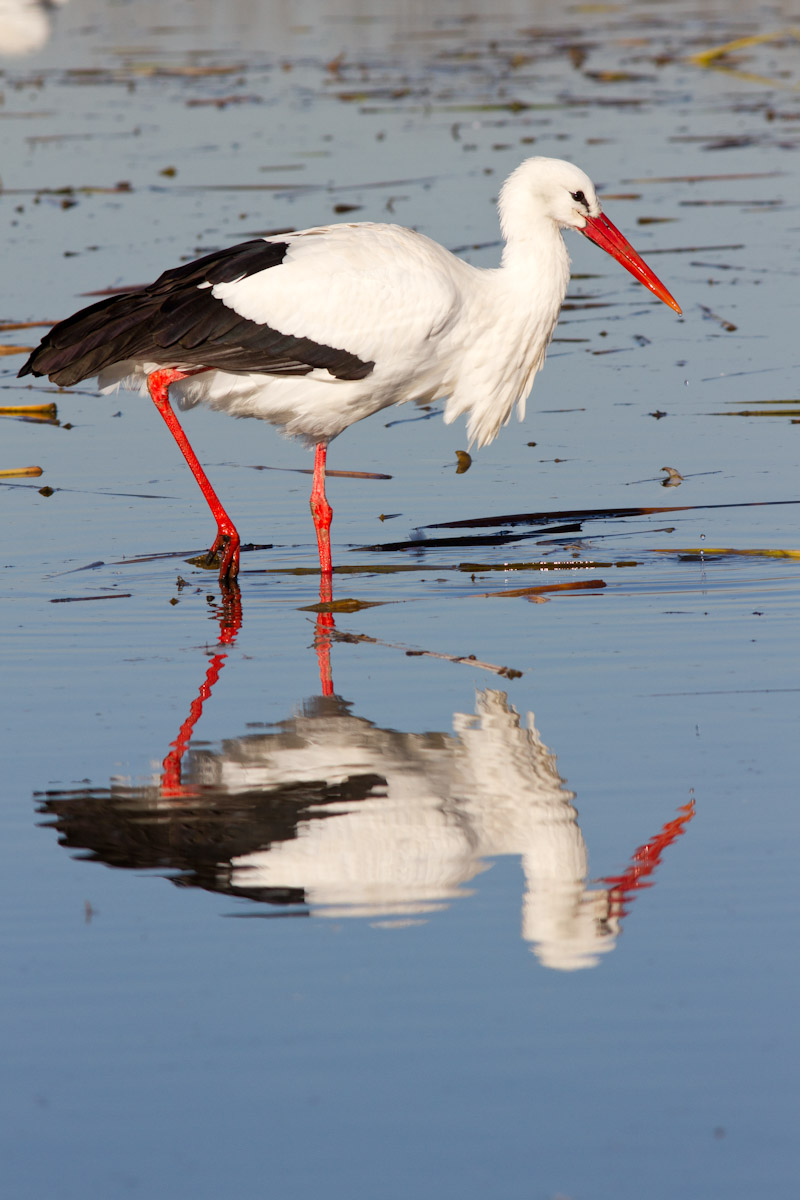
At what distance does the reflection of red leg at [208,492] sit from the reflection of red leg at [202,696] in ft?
0.33

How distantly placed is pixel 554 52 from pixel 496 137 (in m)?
9.61

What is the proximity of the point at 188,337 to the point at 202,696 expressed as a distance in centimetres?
223

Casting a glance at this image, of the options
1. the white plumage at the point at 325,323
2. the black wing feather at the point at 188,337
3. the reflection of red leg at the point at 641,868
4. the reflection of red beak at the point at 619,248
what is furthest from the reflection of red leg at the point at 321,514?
the reflection of red leg at the point at 641,868

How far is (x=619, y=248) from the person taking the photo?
29.9 feet

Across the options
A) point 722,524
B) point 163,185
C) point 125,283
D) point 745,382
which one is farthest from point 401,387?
point 163,185

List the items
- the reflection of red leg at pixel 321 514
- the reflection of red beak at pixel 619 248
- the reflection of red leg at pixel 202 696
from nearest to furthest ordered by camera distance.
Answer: the reflection of red leg at pixel 202 696
the reflection of red leg at pixel 321 514
the reflection of red beak at pixel 619 248

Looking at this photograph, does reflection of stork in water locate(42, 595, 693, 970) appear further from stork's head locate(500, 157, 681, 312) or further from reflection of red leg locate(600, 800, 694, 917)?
stork's head locate(500, 157, 681, 312)

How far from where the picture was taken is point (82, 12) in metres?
38.4

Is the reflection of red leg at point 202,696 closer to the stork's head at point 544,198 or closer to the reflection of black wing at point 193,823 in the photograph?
the reflection of black wing at point 193,823

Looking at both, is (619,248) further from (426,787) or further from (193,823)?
(193,823)

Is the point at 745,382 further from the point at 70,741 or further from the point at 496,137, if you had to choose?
the point at 496,137

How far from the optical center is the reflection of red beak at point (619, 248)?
9016 mm

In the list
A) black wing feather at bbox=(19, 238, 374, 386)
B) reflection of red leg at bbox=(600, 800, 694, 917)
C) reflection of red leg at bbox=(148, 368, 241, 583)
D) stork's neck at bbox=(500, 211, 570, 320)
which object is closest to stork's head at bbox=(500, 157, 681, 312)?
stork's neck at bbox=(500, 211, 570, 320)

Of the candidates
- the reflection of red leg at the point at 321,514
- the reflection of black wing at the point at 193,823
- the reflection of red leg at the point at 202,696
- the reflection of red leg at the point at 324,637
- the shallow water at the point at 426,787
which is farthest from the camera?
the reflection of red leg at the point at 321,514
